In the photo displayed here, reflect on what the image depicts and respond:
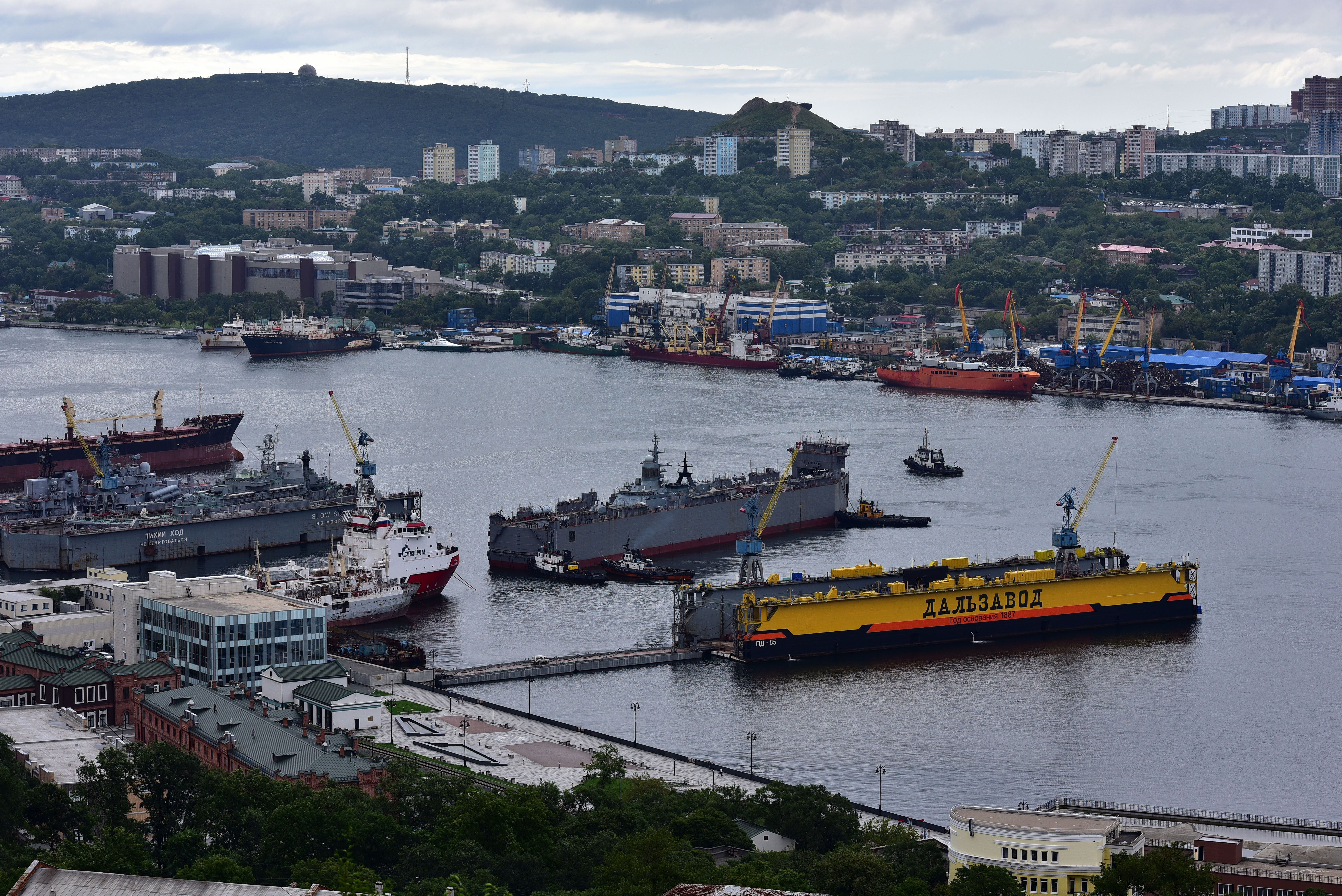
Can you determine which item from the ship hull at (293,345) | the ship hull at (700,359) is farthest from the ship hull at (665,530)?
the ship hull at (293,345)

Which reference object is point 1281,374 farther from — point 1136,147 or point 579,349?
point 1136,147

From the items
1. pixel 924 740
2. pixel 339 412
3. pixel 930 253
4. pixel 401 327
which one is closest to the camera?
pixel 924 740

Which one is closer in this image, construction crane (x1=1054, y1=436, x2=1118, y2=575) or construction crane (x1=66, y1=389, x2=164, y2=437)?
construction crane (x1=1054, y1=436, x2=1118, y2=575)

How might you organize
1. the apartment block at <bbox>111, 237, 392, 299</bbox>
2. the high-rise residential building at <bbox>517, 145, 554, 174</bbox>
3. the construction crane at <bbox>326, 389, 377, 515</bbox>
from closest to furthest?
the construction crane at <bbox>326, 389, 377, 515</bbox> → the apartment block at <bbox>111, 237, 392, 299</bbox> → the high-rise residential building at <bbox>517, 145, 554, 174</bbox>

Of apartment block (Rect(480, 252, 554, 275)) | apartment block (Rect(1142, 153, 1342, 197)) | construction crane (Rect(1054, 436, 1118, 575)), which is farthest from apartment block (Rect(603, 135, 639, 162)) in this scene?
construction crane (Rect(1054, 436, 1118, 575))

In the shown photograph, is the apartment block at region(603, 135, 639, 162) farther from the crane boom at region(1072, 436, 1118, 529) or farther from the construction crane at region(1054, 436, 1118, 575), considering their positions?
the construction crane at region(1054, 436, 1118, 575)

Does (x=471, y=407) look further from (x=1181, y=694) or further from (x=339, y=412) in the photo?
(x=1181, y=694)

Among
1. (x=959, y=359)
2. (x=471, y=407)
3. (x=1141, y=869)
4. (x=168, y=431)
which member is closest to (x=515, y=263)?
(x=959, y=359)
